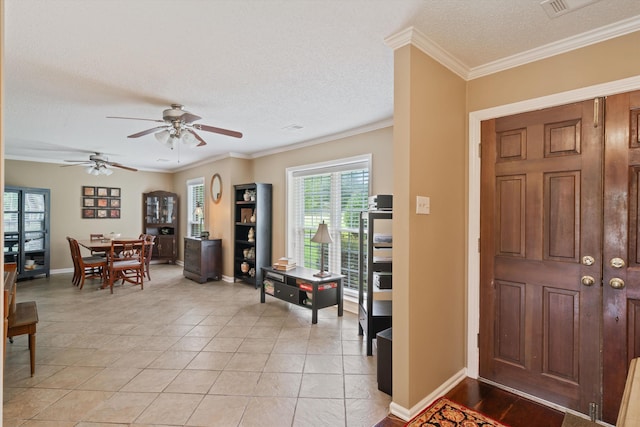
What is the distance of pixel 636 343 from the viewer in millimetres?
1858

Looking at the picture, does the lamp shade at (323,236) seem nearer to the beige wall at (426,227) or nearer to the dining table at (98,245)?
the beige wall at (426,227)

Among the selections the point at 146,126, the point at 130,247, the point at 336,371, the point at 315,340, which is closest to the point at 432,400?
the point at 336,371

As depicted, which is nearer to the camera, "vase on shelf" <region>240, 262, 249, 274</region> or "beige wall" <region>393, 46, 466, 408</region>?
"beige wall" <region>393, 46, 466, 408</region>

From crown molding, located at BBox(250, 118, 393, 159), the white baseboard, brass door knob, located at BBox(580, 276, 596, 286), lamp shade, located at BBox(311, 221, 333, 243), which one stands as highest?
crown molding, located at BBox(250, 118, 393, 159)

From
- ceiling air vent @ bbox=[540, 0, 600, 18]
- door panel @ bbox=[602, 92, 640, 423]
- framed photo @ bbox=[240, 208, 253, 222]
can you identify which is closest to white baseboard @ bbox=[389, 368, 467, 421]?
door panel @ bbox=[602, 92, 640, 423]

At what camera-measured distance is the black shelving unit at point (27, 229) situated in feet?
18.4

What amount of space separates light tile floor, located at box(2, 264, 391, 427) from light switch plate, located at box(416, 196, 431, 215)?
1345 millimetres

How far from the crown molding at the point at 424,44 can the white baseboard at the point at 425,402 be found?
2.31 metres

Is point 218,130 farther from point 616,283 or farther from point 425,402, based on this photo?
point 616,283

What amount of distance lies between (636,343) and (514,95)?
5.73 feet

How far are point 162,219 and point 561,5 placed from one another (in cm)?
804

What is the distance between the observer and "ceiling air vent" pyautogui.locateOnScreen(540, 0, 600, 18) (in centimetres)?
168

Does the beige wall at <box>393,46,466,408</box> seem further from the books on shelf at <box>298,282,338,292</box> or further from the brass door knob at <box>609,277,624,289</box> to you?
the books on shelf at <box>298,282,338,292</box>

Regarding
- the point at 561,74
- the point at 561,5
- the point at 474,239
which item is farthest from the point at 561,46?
the point at 474,239
